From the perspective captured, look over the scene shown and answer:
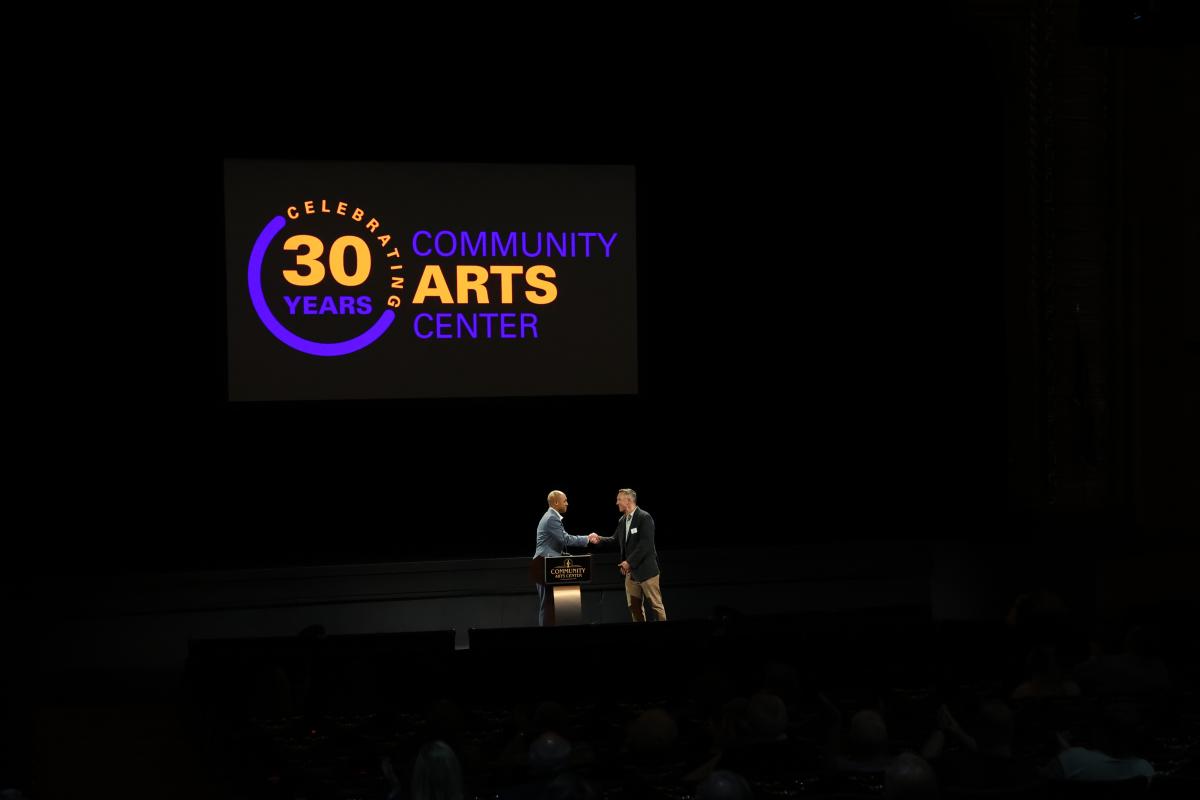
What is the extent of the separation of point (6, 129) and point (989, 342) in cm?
903

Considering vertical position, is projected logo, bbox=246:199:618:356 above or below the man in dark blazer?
above

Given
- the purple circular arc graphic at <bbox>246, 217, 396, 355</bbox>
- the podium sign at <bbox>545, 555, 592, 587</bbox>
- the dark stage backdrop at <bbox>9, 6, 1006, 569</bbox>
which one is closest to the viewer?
the podium sign at <bbox>545, 555, 592, 587</bbox>

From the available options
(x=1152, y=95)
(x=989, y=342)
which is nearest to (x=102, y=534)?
(x=989, y=342)

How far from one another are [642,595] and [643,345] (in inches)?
104

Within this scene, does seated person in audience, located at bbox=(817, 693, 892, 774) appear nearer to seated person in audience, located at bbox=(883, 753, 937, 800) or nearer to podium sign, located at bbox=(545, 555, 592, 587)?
seated person in audience, located at bbox=(883, 753, 937, 800)

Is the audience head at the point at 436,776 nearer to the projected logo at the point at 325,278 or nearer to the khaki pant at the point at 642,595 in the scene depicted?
the khaki pant at the point at 642,595

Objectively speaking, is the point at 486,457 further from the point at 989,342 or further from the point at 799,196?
the point at 989,342

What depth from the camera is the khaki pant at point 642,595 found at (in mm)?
12984

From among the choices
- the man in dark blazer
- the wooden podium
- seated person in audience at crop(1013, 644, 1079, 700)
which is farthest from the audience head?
the man in dark blazer

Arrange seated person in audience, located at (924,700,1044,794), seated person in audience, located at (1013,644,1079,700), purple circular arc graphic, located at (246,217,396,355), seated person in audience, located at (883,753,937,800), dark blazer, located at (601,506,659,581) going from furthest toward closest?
purple circular arc graphic, located at (246,217,396,355) < dark blazer, located at (601,506,659,581) < seated person in audience, located at (1013,644,1079,700) < seated person in audience, located at (924,700,1044,794) < seated person in audience, located at (883,753,937,800)

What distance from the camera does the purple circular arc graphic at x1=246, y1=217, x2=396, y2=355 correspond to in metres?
13.7

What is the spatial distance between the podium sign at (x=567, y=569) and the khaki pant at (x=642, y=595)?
0.63 meters

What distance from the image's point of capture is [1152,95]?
14.4m


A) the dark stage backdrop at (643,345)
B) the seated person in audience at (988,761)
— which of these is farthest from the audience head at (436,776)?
the dark stage backdrop at (643,345)
